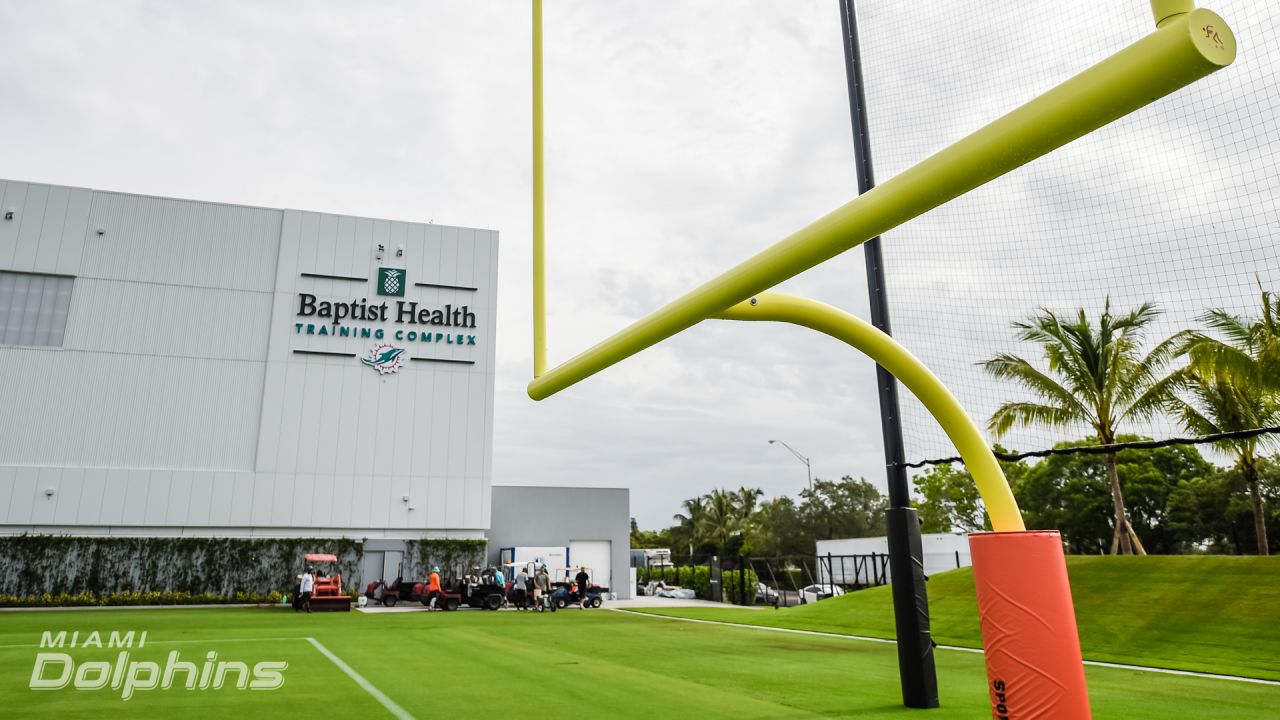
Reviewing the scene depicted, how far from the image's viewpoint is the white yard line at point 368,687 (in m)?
5.80

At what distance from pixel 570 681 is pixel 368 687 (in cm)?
195

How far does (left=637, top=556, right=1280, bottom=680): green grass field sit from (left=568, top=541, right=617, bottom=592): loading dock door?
17.7 metres

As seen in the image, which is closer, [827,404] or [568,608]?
[827,404]

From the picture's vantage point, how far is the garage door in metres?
31.1

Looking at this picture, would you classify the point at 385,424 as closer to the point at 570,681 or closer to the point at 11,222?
the point at 11,222

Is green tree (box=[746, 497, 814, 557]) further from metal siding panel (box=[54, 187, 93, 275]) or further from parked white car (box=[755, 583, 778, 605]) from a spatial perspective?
metal siding panel (box=[54, 187, 93, 275])

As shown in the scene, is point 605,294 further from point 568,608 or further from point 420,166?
point 568,608

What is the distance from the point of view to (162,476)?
25.1 m

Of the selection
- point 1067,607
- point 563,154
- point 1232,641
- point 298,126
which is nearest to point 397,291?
point 298,126

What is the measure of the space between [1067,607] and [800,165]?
3.50 m

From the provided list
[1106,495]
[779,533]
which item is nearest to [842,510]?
[779,533]

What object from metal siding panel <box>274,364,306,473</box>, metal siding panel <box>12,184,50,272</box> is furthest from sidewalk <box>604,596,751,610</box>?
metal siding panel <box>12,184,50,272</box>

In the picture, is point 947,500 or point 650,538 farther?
point 650,538

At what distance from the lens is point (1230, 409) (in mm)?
14094
